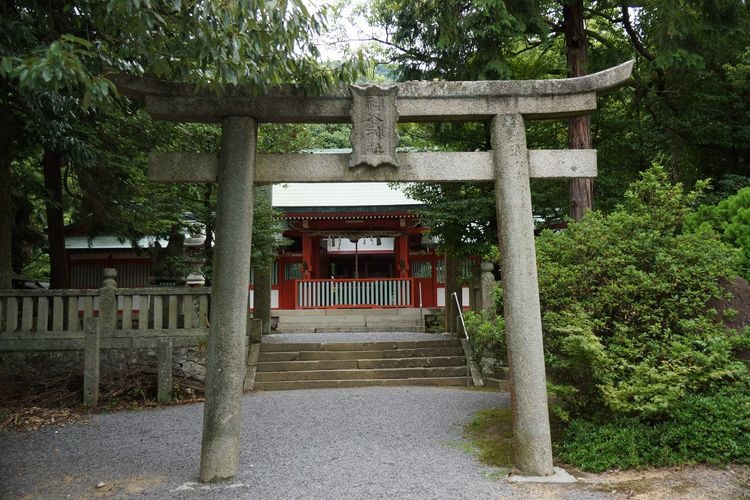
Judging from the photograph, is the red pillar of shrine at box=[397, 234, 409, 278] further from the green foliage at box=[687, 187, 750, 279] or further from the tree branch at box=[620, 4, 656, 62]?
the green foliage at box=[687, 187, 750, 279]

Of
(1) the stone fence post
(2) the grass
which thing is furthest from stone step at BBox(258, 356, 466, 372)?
(2) the grass

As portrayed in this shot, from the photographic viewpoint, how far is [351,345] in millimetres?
10898

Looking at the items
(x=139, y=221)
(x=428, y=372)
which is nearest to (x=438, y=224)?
(x=428, y=372)

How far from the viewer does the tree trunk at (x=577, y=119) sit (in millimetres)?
8570

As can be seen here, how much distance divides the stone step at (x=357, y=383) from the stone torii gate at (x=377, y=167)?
496cm

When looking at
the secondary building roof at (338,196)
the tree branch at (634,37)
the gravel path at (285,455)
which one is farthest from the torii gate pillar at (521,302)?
the secondary building roof at (338,196)

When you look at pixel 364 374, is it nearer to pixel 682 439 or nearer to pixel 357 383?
pixel 357 383

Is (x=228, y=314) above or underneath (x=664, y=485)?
above

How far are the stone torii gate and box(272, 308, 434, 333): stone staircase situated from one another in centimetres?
989

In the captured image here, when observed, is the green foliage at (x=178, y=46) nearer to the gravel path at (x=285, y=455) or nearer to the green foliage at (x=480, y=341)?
the gravel path at (x=285, y=455)

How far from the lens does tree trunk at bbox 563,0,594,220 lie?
8.57 meters

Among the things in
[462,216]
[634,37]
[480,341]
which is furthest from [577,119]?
[480,341]

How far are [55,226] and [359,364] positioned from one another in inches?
248

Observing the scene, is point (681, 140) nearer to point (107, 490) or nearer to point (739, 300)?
point (739, 300)
